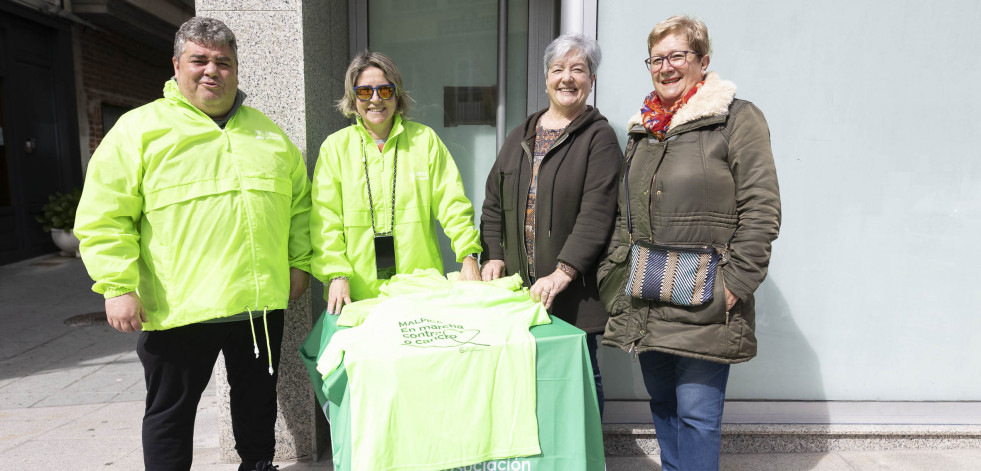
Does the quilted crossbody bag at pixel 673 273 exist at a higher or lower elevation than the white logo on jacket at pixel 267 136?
lower

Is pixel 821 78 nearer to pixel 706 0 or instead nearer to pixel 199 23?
pixel 706 0

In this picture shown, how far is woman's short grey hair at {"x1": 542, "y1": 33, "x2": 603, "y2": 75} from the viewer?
251cm

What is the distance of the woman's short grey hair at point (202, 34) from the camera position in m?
2.24

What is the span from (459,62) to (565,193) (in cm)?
168

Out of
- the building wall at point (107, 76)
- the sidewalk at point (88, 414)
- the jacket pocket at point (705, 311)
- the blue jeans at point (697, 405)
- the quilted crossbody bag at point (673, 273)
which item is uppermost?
the building wall at point (107, 76)

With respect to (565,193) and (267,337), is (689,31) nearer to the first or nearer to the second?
(565,193)

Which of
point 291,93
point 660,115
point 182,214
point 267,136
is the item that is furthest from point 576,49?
point 182,214

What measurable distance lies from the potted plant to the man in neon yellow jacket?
7868 mm

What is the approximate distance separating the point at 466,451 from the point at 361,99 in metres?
1.50

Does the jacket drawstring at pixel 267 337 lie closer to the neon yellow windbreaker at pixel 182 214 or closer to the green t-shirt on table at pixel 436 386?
the neon yellow windbreaker at pixel 182 214

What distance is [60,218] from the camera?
874 cm

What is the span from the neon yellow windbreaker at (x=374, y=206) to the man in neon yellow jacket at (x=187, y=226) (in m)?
0.15

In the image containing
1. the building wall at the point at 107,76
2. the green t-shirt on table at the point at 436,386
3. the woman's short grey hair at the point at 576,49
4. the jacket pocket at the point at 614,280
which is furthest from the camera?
the building wall at the point at 107,76

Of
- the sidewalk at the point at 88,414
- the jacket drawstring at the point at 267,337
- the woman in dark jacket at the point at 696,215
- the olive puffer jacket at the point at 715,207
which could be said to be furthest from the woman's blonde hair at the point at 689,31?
the sidewalk at the point at 88,414
